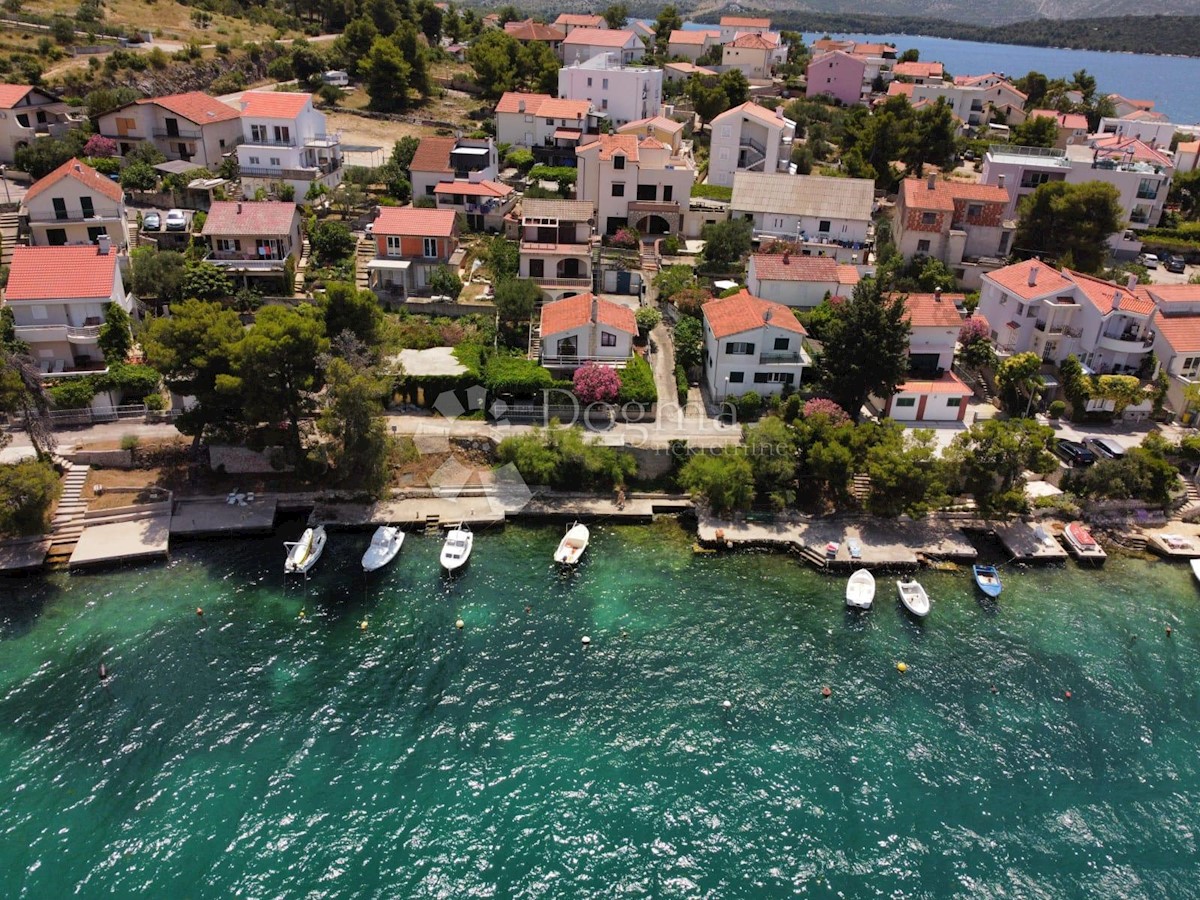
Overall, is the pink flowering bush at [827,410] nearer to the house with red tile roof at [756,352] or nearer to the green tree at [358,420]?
the house with red tile roof at [756,352]

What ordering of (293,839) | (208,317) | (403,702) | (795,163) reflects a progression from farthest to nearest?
1. (795,163)
2. (208,317)
3. (403,702)
4. (293,839)

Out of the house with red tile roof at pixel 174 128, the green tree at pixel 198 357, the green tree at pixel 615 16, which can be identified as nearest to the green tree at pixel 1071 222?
the green tree at pixel 198 357

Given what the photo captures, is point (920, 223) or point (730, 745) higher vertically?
point (920, 223)

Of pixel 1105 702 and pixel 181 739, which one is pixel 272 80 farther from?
pixel 1105 702

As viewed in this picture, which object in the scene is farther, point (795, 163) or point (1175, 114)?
point (1175, 114)

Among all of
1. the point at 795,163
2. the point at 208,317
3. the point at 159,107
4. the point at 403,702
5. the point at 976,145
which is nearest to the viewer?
the point at 403,702

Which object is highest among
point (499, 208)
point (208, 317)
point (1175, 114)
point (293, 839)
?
point (1175, 114)

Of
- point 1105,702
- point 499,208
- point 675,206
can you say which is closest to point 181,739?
point 1105,702
